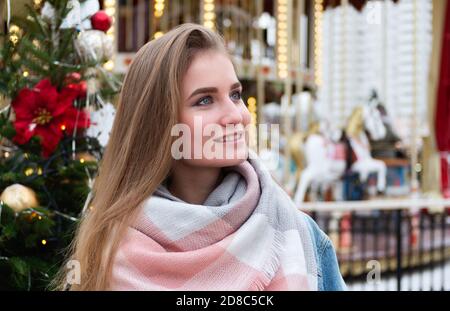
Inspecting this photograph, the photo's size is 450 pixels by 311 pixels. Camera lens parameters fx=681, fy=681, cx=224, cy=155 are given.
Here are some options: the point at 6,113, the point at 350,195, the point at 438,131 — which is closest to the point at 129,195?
the point at 6,113

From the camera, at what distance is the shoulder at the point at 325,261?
123cm

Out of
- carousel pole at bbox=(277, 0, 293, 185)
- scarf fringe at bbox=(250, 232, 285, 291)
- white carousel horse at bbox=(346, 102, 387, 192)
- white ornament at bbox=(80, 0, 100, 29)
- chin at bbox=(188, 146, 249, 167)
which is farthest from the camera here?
white carousel horse at bbox=(346, 102, 387, 192)

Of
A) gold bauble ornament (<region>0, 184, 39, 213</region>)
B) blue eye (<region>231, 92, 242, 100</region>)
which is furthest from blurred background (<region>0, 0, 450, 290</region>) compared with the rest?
blue eye (<region>231, 92, 242, 100</region>)

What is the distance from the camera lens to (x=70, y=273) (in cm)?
134

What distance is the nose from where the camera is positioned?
3.87 ft

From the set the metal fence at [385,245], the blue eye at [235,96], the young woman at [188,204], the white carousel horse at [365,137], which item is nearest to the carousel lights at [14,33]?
the young woman at [188,204]

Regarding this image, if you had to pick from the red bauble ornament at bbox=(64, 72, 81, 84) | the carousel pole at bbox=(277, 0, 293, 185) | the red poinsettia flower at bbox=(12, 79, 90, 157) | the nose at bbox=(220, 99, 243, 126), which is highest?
the nose at bbox=(220, 99, 243, 126)

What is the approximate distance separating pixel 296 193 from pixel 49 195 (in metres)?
5.83

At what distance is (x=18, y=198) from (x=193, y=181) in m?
0.85

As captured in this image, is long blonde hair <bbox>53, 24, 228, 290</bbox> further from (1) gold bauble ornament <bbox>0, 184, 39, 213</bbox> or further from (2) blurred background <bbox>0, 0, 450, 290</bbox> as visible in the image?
(1) gold bauble ornament <bbox>0, 184, 39, 213</bbox>

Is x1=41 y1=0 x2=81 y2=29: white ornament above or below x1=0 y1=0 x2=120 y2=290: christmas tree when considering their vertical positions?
above

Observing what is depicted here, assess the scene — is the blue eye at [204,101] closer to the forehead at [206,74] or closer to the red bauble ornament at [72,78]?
the forehead at [206,74]

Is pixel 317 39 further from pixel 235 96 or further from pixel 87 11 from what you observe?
pixel 235 96
